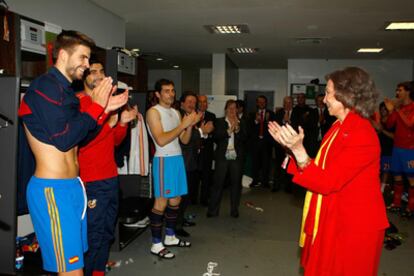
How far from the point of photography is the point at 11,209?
2.01m

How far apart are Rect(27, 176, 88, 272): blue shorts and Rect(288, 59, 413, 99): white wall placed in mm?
8461

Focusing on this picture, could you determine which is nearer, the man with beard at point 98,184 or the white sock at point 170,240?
the man with beard at point 98,184

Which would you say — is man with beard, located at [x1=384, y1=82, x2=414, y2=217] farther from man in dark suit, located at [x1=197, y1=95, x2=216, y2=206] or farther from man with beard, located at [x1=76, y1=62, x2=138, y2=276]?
man with beard, located at [x1=76, y1=62, x2=138, y2=276]

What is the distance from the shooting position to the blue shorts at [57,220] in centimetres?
179

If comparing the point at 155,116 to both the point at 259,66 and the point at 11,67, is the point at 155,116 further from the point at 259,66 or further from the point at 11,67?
the point at 259,66

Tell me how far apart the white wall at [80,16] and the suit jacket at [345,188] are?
3.00 meters

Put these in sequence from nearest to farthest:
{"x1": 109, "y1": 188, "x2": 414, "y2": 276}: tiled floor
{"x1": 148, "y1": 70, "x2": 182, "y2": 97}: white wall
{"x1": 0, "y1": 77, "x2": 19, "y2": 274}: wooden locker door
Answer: {"x1": 0, "y1": 77, "x2": 19, "y2": 274}: wooden locker door → {"x1": 109, "y1": 188, "x2": 414, "y2": 276}: tiled floor → {"x1": 148, "y1": 70, "x2": 182, "y2": 97}: white wall

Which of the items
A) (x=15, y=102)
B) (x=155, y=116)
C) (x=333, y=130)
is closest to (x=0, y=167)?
(x=15, y=102)

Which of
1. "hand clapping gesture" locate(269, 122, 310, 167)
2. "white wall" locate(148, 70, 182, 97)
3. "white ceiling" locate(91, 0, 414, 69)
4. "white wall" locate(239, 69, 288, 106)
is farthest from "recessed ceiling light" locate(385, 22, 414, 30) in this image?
"white wall" locate(148, 70, 182, 97)

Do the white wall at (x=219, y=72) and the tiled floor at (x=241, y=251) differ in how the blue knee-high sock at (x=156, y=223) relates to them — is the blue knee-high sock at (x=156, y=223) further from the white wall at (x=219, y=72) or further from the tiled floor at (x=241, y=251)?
the white wall at (x=219, y=72)

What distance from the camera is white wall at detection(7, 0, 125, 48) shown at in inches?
139

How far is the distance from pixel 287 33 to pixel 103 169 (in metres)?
4.80

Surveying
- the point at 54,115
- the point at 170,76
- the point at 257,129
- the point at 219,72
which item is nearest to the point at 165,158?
A: the point at 54,115

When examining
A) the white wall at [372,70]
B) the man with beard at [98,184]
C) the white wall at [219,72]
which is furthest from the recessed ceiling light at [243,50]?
the man with beard at [98,184]
